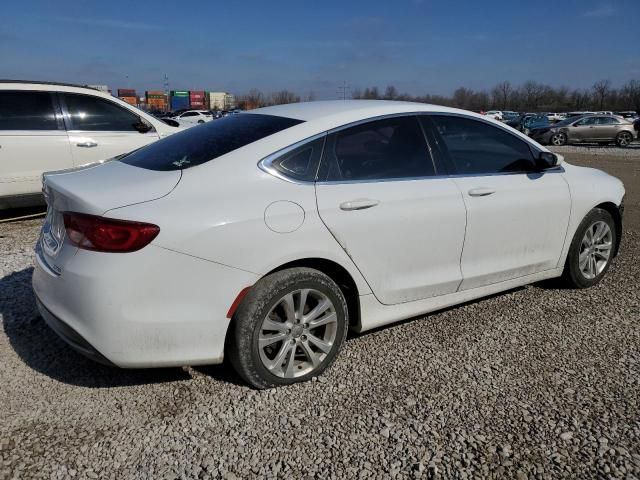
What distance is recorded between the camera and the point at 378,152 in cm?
336

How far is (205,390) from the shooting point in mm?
3012

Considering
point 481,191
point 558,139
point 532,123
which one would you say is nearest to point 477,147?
point 481,191

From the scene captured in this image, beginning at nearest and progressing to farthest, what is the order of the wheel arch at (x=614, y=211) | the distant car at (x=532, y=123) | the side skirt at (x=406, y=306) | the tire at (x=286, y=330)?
the tire at (x=286, y=330) < the side skirt at (x=406, y=306) < the wheel arch at (x=614, y=211) < the distant car at (x=532, y=123)

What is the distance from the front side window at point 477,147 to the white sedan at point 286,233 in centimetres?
1

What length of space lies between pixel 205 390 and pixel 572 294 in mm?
3145

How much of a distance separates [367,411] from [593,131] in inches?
1056

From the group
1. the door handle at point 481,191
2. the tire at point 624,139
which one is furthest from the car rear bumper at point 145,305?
the tire at point 624,139

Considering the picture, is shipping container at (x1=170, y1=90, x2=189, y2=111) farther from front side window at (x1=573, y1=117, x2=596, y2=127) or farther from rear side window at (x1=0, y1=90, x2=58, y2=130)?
rear side window at (x1=0, y1=90, x2=58, y2=130)

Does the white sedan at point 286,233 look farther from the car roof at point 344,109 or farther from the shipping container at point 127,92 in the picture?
the shipping container at point 127,92

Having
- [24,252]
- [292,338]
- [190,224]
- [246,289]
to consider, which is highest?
[190,224]

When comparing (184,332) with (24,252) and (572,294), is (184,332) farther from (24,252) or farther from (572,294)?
(24,252)

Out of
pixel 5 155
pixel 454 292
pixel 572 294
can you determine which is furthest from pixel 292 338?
pixel 5 155

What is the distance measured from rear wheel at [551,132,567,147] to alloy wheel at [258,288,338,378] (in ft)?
86.5

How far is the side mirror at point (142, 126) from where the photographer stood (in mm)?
7375
